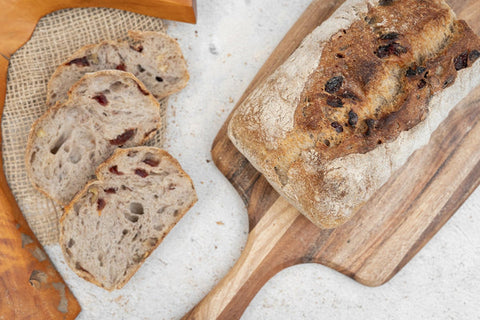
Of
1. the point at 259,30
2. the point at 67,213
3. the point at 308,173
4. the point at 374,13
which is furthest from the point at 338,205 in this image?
the point at 67,213

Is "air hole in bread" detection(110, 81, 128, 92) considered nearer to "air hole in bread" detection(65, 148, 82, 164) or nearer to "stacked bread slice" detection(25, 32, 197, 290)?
"stacked bread slice" detection(25, 32, 197, 290)

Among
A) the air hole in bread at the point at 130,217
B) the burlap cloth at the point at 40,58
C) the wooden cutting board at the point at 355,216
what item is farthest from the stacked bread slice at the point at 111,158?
the wooden cutting board at the point at 355,216

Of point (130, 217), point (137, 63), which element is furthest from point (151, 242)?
point (137, 63)

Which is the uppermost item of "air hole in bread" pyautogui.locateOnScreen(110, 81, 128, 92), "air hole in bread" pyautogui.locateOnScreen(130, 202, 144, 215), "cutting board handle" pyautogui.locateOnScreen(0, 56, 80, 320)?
"air hole in bread" pyautogui.locateOnScreen(110, 81, 128, 92)

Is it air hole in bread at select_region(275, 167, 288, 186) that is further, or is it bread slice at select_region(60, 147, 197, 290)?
bread slice at select_region(60, 147, 197, 290)

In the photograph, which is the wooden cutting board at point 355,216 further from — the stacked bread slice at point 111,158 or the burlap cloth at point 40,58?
the burlap cloth at point 40,58

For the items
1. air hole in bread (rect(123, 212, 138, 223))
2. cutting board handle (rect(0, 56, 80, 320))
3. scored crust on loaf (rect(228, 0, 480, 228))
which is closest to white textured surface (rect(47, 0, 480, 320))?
cutting board handle (rect(0, 56, 80, 320))

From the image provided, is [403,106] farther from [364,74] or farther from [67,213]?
[67,213]
